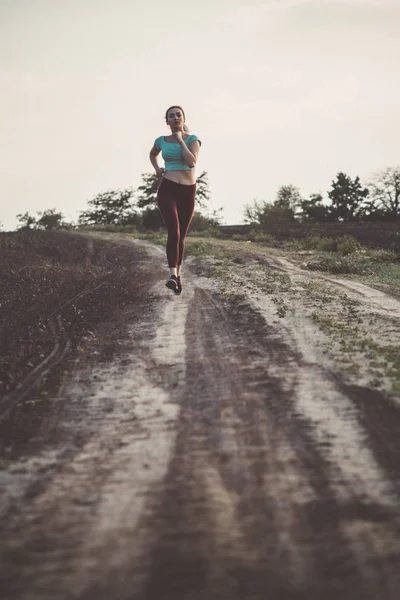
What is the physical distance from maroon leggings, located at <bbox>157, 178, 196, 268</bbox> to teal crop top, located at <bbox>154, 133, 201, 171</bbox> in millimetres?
202

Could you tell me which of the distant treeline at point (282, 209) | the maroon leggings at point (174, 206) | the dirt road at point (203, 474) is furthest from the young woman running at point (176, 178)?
the distant treeline at point (282, 209)

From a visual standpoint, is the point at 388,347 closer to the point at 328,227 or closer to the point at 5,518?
the point at 5,518

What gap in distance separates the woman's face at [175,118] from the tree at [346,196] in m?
42.5

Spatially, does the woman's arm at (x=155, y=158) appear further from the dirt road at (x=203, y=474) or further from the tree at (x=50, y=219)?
the tree at (x=50, y=219)

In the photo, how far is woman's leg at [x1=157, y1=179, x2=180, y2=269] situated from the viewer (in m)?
7.72

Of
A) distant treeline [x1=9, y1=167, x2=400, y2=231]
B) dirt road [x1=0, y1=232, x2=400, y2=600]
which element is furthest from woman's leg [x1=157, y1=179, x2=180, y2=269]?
distant treeline [x1=9, y1=167, x2=400, y2=231]

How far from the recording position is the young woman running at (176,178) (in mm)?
7445

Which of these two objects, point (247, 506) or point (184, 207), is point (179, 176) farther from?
point (247, 506)

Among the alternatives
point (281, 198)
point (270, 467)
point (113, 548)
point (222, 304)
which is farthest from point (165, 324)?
point (281, 198)

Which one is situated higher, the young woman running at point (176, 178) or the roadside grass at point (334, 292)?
the young woman running at point (176, 178)

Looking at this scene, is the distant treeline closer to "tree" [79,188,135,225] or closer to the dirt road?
"tree" [79,188,135,225]

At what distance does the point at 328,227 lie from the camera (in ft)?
102

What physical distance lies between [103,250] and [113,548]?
16.8m

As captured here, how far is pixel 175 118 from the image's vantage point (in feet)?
24.5
